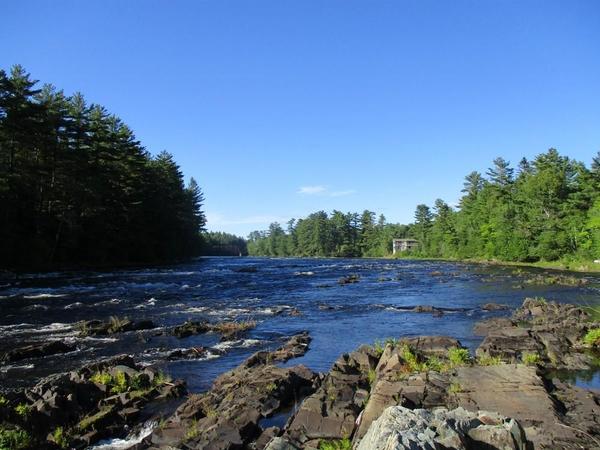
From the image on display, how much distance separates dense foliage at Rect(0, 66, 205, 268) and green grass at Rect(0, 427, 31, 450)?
127ft

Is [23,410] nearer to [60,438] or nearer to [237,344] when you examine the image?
[60,438]

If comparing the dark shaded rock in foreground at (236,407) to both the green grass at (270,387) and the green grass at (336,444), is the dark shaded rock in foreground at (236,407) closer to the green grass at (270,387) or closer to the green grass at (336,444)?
the green grass at (270,387)

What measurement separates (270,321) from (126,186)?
48907 mm

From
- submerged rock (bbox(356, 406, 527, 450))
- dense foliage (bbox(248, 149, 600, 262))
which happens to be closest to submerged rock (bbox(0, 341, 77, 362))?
submerged rock (bbox(356, 406, 527, 450))

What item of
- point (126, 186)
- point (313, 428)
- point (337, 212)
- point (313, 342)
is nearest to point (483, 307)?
point (313, 342)

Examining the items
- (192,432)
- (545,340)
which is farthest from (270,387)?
(545,340)

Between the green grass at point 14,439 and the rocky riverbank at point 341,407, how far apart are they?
0.02 meters

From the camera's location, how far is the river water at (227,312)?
14.2m

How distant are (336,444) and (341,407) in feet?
4.81

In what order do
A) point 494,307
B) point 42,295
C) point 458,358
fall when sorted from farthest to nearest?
point 42,295 → point 494,307 → point 458,358

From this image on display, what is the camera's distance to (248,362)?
12453 mm

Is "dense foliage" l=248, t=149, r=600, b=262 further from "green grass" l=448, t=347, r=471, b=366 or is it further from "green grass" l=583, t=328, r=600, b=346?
"green grass" l=448, t=347, r=471, b=366

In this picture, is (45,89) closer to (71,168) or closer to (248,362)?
(71,168)

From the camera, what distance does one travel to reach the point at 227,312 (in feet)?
76.0
